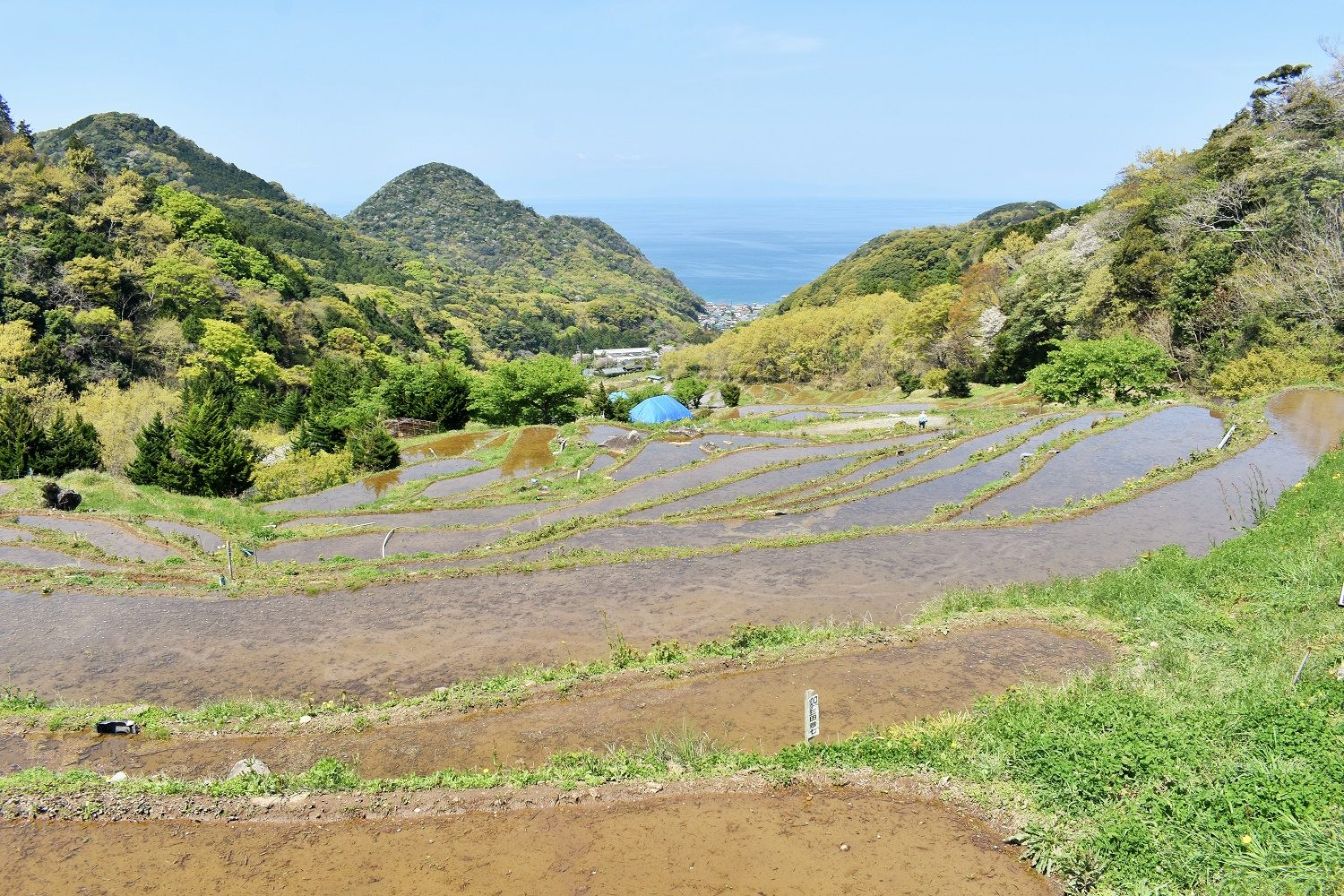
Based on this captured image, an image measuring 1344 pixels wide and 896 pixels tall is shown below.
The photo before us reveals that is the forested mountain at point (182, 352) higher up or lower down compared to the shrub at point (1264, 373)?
higher up

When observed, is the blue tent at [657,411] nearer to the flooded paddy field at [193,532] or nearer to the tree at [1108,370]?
the tree at [1108,370]

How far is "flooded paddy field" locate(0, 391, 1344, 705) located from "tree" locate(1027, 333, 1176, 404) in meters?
14.4

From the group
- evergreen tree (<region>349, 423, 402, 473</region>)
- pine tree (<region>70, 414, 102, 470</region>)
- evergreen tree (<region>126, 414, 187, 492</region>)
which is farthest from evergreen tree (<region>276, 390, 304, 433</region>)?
evergreen tree (<region>126, 414, 187, 492</region>)

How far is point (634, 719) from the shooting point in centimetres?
841

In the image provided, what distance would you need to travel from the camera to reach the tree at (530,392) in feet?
130

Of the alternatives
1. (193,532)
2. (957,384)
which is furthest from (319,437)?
(957,384)

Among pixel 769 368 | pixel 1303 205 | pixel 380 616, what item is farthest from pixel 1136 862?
pixel 769 368

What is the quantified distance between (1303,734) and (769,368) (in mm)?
57107

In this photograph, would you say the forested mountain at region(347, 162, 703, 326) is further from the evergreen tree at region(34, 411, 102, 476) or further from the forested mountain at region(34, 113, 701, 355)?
the evergreen tree at region(34, 411, 102, 476)

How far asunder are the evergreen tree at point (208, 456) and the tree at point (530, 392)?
15.4 m

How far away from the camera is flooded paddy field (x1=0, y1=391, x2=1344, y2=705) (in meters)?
10.5

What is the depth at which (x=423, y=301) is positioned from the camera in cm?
10062

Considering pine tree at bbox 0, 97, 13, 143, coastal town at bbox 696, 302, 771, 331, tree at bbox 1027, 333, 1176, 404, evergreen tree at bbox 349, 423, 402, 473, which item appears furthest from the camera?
coastal town at bbox 696, 302, 771, 331

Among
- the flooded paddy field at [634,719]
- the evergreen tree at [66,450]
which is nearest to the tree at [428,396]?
the evergreen tree at [66,450]
